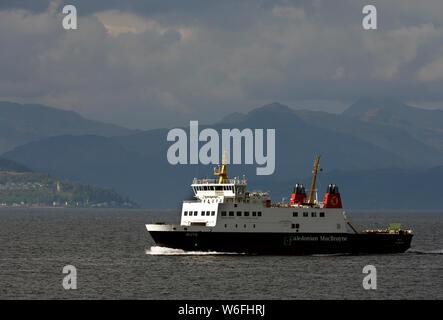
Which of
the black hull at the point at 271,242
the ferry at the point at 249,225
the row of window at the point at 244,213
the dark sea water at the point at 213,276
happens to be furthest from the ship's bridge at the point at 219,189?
the dark sea water at the point at 213,276

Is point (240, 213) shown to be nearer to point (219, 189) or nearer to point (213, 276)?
point (219, 189)

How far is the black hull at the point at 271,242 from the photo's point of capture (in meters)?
74.9

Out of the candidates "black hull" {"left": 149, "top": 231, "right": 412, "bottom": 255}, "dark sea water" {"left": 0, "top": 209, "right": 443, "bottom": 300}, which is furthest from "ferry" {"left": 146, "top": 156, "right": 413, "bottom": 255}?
"dark sea water" {"left": 0, "top": 209, "right": 443, "bottom": 300}

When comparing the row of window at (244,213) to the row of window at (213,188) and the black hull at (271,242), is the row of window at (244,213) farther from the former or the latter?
the row of window at (213,188)

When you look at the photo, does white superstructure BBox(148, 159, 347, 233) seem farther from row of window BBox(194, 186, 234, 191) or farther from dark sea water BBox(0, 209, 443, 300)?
dark sea water BBox(0, 209, 443, 300)

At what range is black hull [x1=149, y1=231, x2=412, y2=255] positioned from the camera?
246 feet

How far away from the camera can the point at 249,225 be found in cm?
7544

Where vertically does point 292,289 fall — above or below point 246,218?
below

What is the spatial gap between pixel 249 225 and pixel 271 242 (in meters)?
3.16

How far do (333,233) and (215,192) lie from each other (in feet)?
41.8

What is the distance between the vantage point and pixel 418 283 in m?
63.7
